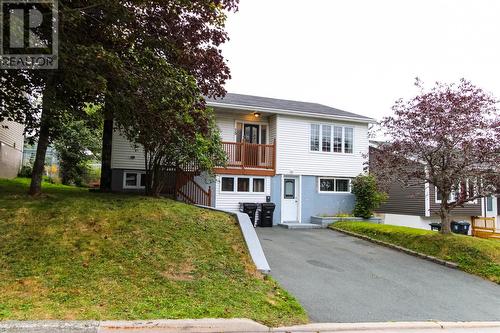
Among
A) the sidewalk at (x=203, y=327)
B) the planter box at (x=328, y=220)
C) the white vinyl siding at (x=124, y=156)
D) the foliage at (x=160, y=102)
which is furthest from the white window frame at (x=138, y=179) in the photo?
the sidewalk at (x=203, y=327)

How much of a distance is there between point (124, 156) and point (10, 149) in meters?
5.66

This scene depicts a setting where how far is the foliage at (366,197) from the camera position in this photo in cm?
1755

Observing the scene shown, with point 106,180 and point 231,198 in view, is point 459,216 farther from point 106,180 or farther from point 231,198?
point 106,180

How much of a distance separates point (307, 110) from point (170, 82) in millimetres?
11549

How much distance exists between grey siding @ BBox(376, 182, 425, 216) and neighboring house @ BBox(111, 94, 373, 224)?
3.35 m

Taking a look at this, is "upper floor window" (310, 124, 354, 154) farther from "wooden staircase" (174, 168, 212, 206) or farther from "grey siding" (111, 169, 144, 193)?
"grey siding" (111, 169, 144, 193)

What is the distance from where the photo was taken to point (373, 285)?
26.0ft

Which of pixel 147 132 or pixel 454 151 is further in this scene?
pixel 454 151

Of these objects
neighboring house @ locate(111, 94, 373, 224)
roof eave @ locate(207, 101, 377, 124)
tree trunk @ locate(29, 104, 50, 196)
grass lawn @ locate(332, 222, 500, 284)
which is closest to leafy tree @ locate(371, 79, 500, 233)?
grass lawn @ locate(332, 222, 500, 284)

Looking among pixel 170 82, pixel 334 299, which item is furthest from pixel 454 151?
pixel 170 82

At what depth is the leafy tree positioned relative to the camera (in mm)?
10570

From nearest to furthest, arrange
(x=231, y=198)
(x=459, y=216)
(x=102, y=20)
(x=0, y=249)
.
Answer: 1. (x=0, y=249)
2. (x=102, y=20)
3. (x=231, y=198)
4. (x=459, y=216)

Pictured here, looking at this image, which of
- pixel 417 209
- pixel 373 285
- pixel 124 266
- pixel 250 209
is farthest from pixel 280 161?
pixel 124 266

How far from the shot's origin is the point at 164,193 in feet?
50.9
